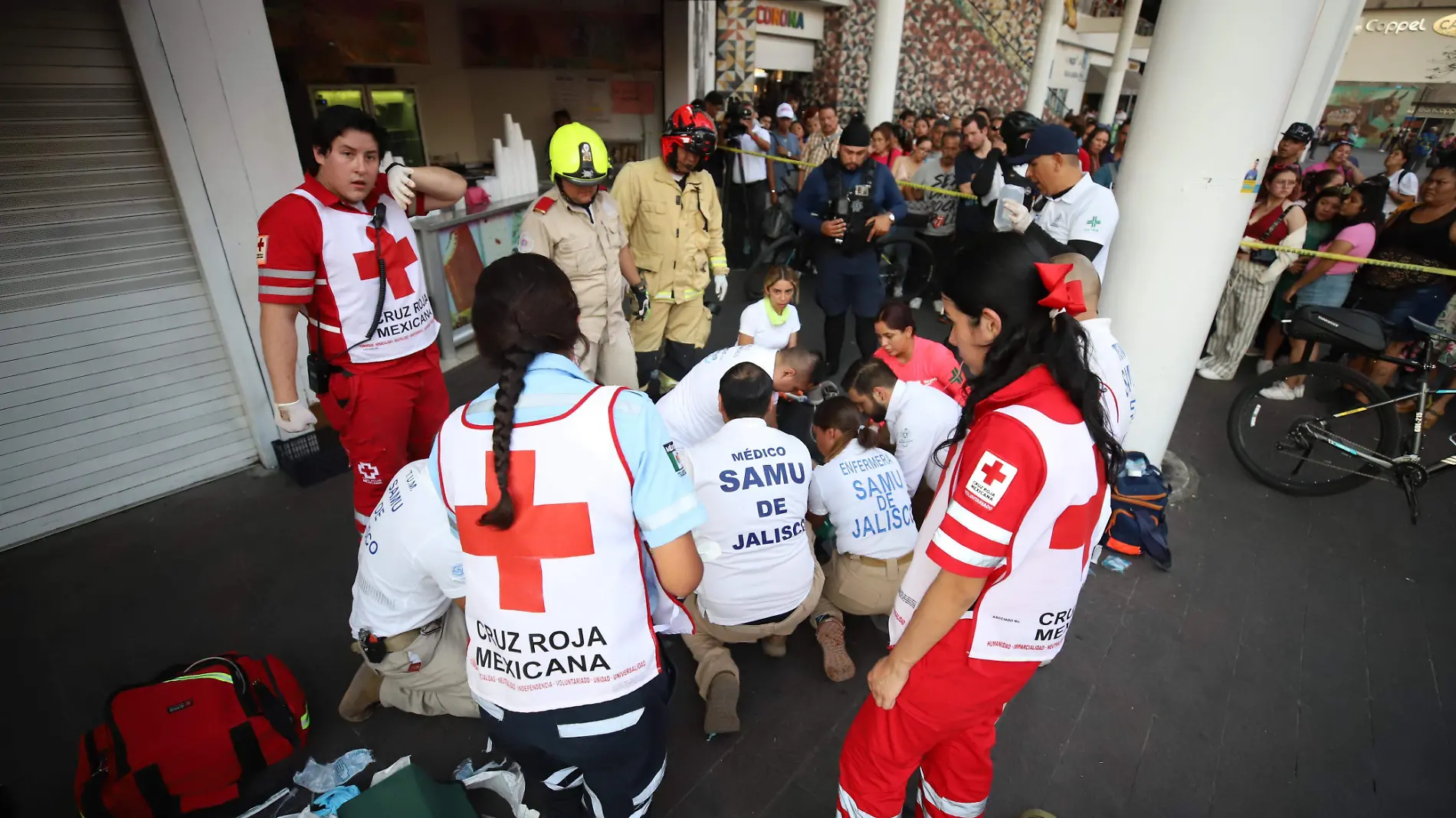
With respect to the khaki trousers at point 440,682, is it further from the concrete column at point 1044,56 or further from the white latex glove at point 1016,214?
the concrete column at point 1044,56

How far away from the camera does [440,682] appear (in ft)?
7.50

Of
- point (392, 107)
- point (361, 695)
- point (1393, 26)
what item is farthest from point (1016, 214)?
point (1393, 26)

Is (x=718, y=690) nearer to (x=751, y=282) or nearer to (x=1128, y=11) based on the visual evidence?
(x=751, y=282)

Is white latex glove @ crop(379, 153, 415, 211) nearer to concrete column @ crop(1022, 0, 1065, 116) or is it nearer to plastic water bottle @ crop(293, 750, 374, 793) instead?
plastic water bottle @ crop(293, 750, 374, 793)

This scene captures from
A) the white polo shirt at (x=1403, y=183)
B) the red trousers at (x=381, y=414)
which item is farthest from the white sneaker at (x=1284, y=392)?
the red trousers at (x=381, y=414)

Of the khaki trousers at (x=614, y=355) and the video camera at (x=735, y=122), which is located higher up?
the video camera at (x=735, y=122)

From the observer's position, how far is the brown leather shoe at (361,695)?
2297 mm

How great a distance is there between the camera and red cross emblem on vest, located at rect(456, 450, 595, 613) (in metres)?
1.25

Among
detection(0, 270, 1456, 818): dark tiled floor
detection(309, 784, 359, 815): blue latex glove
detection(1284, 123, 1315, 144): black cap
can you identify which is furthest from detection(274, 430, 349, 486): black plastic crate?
detection(1284, 123, 1315, 144): black cap

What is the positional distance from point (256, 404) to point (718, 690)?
2.95 m

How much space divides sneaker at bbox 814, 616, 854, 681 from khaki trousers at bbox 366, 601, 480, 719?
1.24 metres

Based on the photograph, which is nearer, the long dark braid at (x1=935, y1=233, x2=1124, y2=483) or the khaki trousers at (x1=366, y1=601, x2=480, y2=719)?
the long dark braid at (x1=935, y1=233, x2=1124, y2=483)

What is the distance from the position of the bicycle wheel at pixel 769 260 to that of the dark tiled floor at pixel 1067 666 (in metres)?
4.22

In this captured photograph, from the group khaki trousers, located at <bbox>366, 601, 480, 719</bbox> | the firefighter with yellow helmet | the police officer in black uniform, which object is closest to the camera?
khaki trousers, located at <bbox>366, 601, 480, 719</bbox>
